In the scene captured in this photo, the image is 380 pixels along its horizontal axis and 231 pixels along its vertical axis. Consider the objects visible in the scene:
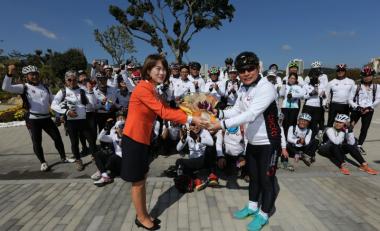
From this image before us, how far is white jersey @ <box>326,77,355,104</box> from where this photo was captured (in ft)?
23.0

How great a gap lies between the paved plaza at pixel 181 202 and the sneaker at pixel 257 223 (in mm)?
121

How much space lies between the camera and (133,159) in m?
3.23

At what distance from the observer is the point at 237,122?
3.04 meters

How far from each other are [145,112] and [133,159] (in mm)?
615

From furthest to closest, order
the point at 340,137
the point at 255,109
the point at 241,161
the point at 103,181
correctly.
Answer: the point at 340,137, the point at 241,161, the point at 103,181, the point at 255,109

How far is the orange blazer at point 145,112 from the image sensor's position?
3037mm

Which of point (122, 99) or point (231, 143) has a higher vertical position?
point (122, 99)

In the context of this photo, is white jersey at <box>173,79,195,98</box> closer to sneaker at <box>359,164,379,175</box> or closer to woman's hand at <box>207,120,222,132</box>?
woman's hand at <box>207,120,222,132</box>

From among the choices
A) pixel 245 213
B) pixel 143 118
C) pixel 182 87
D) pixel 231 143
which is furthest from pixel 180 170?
pixel 182 87

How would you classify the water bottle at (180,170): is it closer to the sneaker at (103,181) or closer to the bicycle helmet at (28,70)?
the sneaker at (103,181)

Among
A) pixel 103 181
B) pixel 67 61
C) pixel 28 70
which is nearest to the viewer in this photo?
pixel 103 181

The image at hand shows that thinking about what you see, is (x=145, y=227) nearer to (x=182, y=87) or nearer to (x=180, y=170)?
(x=180, y=170)

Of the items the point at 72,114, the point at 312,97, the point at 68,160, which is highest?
the point at 312,97

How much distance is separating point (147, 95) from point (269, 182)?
1.93 metres
